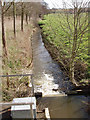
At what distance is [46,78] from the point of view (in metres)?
10.9

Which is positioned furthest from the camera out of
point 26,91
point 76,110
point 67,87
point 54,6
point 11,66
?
point 11,66

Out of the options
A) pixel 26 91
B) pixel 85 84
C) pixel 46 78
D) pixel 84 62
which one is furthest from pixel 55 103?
pixel 84 62

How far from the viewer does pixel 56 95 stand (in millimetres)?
8172

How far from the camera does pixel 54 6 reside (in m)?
8.09

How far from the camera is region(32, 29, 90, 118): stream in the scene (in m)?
6.77

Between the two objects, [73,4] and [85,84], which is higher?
[73,4]

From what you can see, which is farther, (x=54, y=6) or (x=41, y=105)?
(x=54, y=6)

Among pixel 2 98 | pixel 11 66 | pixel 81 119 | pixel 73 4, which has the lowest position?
pixel 81 119

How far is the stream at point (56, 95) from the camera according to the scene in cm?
677

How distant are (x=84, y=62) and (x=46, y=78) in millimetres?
2902

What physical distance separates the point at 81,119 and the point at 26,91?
281 cm

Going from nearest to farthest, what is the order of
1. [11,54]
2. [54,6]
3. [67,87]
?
1. [54,6]
2. [67,87]
3. [11,54]

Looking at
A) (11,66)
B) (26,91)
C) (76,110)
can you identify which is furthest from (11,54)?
(76,110)

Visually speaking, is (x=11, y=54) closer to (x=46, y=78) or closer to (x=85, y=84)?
(x=46, y=78)
